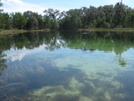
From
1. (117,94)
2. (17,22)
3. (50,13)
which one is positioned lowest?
(117,94)

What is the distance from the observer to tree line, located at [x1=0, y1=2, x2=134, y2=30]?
66125 mm

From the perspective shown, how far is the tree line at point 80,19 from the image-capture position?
66.1m

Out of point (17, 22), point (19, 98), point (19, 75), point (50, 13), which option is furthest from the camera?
point (50, 13)

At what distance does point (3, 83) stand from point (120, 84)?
18.6 feet

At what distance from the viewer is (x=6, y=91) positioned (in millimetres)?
5727

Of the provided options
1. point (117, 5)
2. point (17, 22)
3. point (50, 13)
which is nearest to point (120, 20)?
point (117, 5)

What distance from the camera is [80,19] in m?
80.4

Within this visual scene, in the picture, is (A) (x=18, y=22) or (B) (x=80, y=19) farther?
(B) (x=80, y=19)

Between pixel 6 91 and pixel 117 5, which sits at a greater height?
pixel 117 5

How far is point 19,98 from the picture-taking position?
516cm

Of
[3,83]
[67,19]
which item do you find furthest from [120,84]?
[67,19]

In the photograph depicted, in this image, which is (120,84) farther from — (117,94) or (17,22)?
(17,22)

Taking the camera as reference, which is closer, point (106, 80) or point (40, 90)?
point (40, 90)

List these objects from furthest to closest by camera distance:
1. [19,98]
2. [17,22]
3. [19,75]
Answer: [17,22]
[19,75]
[19,98]
